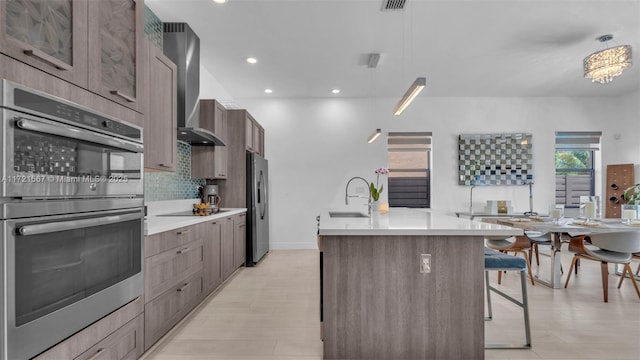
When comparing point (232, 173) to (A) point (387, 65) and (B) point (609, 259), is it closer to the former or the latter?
(A) point (387, 65)

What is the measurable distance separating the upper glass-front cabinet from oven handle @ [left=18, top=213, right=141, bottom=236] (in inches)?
25.5

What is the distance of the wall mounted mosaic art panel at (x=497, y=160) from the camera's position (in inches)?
220

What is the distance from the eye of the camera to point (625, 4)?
2.81 metres

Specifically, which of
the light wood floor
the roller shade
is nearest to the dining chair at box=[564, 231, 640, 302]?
the light wood floor

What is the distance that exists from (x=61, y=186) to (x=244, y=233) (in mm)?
3128

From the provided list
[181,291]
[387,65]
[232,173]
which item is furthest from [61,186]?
[387,65]

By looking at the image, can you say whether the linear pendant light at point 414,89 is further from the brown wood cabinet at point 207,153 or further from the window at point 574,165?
the window at point 574,165

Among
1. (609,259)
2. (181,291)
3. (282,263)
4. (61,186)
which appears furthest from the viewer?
(282,263)

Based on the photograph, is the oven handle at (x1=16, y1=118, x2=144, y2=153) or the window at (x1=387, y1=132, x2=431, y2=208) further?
the window at (x1=387, y1=132, x2=431, y2=208)

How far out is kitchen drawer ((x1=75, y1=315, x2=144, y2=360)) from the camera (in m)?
1.52

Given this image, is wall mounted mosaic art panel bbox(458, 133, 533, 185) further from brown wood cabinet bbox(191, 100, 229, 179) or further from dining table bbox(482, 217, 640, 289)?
brown wood cabinet bbox(191, 100, 229, 179)

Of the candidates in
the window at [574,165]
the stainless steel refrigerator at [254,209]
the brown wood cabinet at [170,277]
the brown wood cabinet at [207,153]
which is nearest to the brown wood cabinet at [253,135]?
the stainless steel refrigerator at [254,209]

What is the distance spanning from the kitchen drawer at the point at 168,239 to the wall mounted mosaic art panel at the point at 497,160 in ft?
15.9

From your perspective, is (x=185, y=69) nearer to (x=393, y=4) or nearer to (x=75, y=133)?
(x=75, y=133)
